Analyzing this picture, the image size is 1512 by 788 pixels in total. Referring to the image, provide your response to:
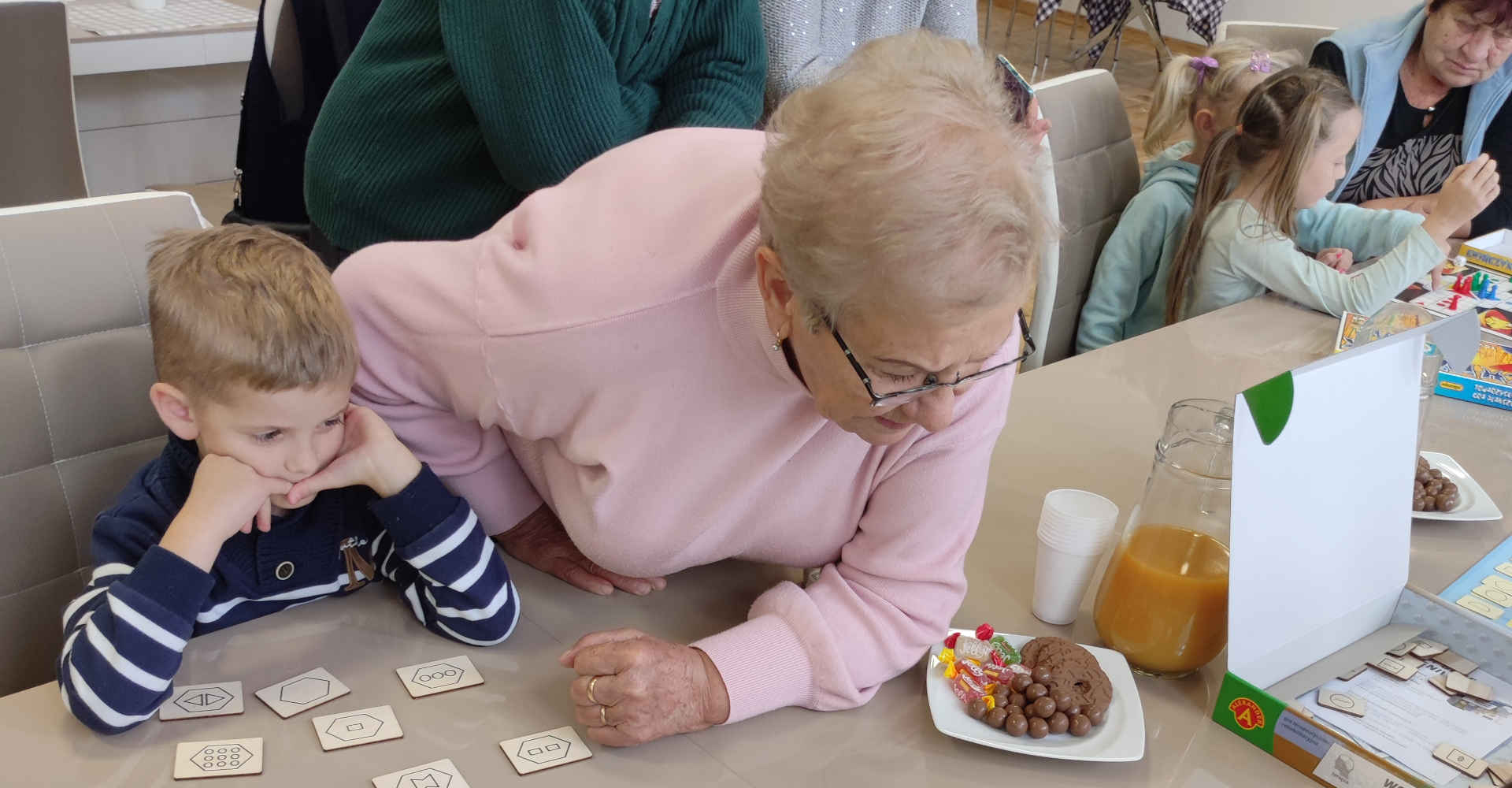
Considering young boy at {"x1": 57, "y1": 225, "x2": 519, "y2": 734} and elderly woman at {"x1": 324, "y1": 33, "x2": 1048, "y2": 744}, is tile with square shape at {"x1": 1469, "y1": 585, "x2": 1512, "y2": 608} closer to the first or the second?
elderly woman at {"x1": 324, "y1": 33, "x2": 1048, "y2": 744}

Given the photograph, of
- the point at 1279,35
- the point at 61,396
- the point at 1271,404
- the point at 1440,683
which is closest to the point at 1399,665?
the point at 1440,683

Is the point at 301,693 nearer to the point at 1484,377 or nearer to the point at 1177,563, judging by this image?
the point at 1177,563

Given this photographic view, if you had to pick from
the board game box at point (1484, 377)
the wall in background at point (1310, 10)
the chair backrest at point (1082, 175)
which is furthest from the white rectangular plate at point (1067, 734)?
the wall in background at point (1310, 10)

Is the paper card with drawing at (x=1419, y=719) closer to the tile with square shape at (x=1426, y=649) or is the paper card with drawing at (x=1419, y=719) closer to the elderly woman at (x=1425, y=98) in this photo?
the tile with square shape at (x=1426, y=649)

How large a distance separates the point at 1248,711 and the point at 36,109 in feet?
7.87

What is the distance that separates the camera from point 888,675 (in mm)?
1110

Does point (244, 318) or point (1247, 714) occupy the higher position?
point (244, 318)

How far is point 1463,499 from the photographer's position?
58.6 inches

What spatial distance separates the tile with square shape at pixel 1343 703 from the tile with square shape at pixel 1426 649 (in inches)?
4.8

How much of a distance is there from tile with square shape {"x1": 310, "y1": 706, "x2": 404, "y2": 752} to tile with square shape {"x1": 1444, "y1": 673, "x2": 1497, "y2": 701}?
3.04ft

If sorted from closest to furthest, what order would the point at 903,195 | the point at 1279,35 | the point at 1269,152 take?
the point at 903,195, the point at 1269,152, the point at 1279,35

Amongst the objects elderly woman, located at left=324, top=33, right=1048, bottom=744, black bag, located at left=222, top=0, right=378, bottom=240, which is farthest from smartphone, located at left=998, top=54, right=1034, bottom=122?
black bag, located at left=222, top=0, right=378, bottom=240

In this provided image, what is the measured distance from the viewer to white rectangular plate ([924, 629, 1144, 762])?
103 centimetres

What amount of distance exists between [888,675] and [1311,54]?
2288mm
